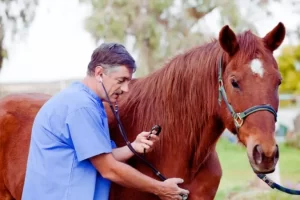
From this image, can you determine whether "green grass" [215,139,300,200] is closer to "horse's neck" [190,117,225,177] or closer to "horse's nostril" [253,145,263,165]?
"horse's neck" [190,117,225,177]

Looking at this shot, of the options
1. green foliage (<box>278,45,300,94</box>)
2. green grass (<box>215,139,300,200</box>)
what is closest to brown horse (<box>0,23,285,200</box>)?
green grass (<box>215,139,300,200</box>)

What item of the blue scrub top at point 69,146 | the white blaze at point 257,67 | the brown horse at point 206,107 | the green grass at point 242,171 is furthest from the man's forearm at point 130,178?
the green grass at point 242,171

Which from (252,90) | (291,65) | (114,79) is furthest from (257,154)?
(291,65)

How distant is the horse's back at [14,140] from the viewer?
14.3 feet

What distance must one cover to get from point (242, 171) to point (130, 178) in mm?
9373

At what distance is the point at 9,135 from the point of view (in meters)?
4.51

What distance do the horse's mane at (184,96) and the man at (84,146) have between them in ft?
1.22

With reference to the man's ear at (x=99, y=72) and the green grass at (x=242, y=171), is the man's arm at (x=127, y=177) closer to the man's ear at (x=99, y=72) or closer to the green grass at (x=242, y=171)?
the man's ear at (x=99, y=72)

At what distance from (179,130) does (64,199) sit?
922 mm

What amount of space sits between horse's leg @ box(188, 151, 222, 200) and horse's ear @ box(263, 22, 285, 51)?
875mm

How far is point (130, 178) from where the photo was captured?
10.7ft

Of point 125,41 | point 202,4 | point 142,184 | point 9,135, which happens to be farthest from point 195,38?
point 142,184

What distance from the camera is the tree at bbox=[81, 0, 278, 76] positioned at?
646 inches

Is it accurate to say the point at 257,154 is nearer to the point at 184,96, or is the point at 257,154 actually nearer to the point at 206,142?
the point at 206,142
